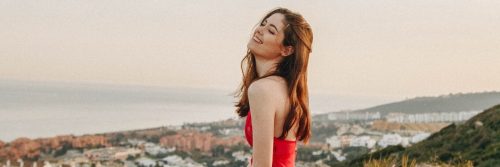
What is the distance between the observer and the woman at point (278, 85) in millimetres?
2312

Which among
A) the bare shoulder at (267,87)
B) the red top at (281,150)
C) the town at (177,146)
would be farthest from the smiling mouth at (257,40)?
the town at (177,146)

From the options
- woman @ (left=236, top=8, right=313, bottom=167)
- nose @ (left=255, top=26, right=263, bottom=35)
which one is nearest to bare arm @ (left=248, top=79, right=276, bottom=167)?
woman @ (left=236, top=8, right=313, bottom=167)

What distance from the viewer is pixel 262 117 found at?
90.4 inches

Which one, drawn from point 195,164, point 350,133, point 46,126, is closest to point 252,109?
point 195,164

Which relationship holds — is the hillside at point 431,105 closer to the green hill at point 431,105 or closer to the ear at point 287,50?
the green hill at point 431,105

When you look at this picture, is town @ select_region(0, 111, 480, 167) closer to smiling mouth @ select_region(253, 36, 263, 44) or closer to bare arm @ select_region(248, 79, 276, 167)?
smiling mouth @ select_region(253, 36, 263, 44)

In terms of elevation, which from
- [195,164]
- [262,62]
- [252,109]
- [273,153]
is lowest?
[195,164]

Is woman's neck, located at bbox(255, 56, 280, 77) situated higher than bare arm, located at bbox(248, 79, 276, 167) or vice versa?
woman's neck, located at bbox(255, 56, 280, 77)

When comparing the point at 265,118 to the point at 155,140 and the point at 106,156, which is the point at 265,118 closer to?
the point at 106,156

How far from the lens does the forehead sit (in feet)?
8.12

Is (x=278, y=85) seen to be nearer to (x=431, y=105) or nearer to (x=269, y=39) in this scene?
(x=269, y=39)

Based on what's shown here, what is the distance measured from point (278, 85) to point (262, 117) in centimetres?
13

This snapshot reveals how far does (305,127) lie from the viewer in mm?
2578

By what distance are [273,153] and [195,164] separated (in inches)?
1223
